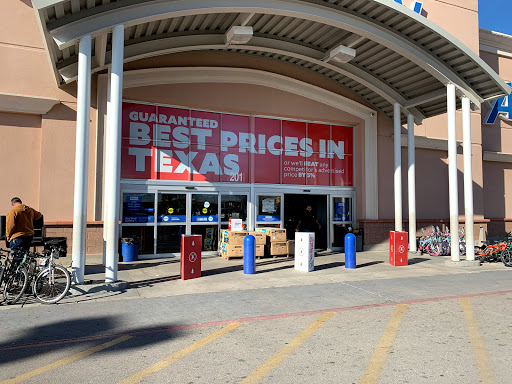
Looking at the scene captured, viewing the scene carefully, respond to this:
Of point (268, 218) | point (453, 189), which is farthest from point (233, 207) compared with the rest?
point (453, 189)

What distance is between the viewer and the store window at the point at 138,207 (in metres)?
13.5

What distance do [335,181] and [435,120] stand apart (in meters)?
5.97

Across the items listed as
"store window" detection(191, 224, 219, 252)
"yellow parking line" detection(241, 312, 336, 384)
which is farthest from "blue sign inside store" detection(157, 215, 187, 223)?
"yellow parking line" detection(241, 312, 336, 384)

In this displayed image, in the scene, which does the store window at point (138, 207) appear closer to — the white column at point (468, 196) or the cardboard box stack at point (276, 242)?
the cardboard box stack at point (276, 242)

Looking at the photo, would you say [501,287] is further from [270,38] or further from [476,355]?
[270,38]

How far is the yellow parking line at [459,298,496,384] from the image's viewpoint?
4341 millimetres

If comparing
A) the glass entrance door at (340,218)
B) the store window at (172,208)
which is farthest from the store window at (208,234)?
the glass entrance door at (340,218)

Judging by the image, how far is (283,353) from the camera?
5066mm

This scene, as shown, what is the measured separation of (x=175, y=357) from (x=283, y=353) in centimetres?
129

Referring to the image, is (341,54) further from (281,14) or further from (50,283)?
(50,283)

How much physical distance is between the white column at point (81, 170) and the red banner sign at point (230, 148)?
14.9ft

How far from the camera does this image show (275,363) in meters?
4.73

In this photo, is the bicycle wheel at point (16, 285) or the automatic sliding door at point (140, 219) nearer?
the bicycle wheel at point (16, 285)

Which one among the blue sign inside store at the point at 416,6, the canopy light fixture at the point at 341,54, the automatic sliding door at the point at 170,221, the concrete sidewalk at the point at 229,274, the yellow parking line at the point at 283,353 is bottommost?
the yellow parking line at the point at 283,353
